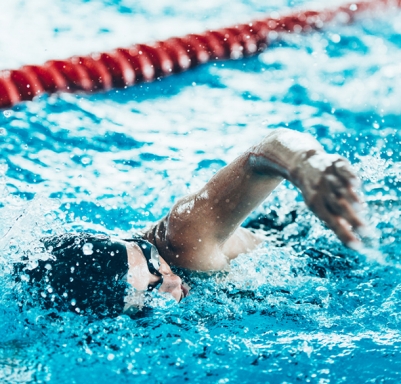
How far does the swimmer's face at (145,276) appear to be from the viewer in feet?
3.77

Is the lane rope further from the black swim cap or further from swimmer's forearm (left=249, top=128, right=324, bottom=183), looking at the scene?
swimmer's forearm (left=249, top=128, right=324, bottom=183)

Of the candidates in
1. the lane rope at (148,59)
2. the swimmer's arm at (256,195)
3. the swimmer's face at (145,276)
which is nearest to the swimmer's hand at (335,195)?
the swimmer's arm at (256,195)

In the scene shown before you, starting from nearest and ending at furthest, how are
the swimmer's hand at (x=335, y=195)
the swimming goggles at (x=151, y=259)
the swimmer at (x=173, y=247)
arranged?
the swimmer's hand at (x=335, y=195), the swimmer at (x=173, y=247), the swimming goggles at (x=151, y=259)

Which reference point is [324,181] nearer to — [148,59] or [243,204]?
[243,204]

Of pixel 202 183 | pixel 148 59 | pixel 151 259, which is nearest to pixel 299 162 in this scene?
pixel 151 259

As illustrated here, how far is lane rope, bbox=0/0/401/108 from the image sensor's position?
235cm

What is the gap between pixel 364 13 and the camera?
317 cm

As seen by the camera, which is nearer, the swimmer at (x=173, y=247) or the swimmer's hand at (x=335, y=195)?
the swimmer's hand at (x=335, y=195)

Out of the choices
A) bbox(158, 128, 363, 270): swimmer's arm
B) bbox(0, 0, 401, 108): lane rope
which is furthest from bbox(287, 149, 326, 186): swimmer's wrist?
bbox(0, 0, 401, 108): lane rope

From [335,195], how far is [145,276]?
0.66 metres

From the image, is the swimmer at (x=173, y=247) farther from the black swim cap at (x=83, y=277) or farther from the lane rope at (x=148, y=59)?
the lane rope at (x=148, y=59)

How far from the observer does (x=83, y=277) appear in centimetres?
109

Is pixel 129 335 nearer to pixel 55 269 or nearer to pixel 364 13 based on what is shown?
pixel 55 269

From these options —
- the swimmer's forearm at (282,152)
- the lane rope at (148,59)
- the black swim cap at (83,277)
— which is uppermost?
the lane rope at (148,59)
